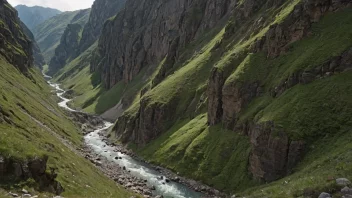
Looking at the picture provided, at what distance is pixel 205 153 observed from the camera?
3789 inches

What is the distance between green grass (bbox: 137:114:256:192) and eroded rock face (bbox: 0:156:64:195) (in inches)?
1871

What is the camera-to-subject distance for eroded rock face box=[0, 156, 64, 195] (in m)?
36.1

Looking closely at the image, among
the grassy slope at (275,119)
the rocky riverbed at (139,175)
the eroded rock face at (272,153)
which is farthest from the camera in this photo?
the rocky riverbed at (139,175)

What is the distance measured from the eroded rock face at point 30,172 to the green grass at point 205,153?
47522mm

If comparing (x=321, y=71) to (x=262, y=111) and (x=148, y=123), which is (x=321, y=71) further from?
(x=148, y=123)

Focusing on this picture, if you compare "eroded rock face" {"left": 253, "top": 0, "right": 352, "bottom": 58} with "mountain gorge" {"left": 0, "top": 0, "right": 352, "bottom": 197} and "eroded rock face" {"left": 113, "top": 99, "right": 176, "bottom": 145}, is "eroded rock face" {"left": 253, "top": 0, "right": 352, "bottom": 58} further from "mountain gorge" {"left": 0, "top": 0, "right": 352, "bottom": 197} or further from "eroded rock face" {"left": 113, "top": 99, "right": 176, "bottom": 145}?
"eroded rock face" {"left": 113, "top": 99, "right": 176, "bottom": 145}

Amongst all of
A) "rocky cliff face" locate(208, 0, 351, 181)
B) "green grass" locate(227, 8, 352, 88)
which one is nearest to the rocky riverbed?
"rocky cliff face" locate(208, 0, 351, 181)

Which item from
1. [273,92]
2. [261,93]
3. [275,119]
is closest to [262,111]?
[273,92]

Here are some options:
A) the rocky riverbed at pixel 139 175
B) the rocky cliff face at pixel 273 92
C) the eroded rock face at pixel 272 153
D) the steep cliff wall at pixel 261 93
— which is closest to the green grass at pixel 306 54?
the steep cliff wall at pixel 261 93

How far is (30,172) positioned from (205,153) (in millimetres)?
63170

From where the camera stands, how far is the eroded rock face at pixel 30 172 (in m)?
36.1

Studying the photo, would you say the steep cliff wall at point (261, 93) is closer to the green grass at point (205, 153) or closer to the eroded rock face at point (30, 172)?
the green grass at point (205, 153)

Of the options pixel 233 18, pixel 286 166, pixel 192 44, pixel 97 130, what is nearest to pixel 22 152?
pixel 286 166

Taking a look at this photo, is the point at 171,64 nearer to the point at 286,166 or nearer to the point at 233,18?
the point at 233,18
